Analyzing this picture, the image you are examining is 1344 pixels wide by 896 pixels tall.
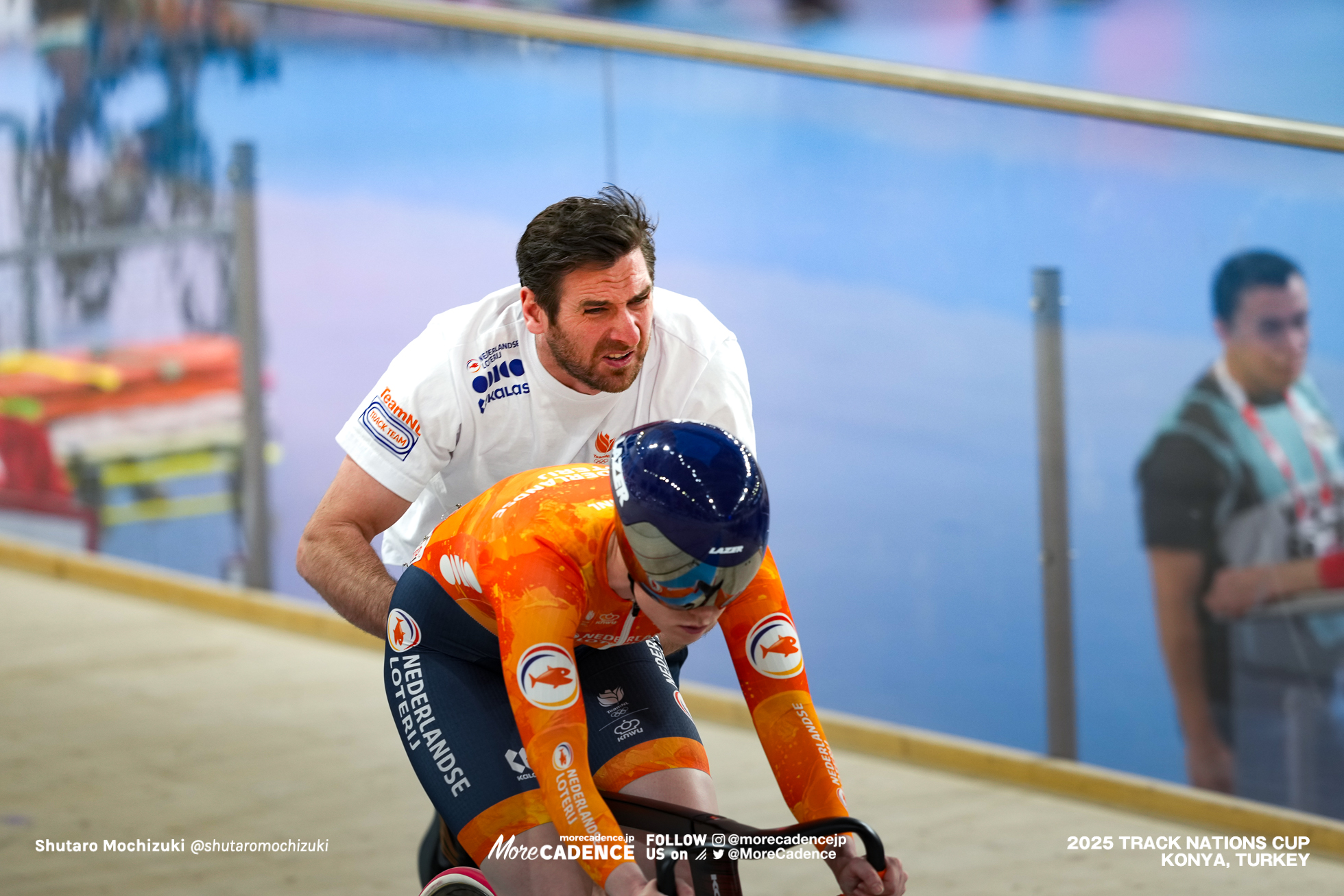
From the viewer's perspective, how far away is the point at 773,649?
2.06m

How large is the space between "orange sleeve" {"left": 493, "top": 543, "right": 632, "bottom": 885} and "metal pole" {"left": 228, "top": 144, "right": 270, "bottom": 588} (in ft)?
11.4

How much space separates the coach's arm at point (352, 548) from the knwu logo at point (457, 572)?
20cm

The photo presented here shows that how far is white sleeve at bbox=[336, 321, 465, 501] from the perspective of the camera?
2.43 meters

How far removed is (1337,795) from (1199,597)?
1.52 feet

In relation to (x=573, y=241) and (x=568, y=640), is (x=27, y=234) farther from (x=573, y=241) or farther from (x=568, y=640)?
(x=568, y=640)

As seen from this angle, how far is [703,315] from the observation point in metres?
2.54

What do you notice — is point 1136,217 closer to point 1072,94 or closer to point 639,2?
point 1072,94

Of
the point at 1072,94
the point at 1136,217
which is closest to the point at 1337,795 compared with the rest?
the point at 1136,217

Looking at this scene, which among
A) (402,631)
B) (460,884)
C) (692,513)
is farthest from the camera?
(402,631)

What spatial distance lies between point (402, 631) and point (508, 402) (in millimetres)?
429

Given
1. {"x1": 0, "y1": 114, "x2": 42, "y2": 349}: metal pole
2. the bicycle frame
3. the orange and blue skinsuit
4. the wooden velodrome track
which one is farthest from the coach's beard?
{"x1": 0, "y1": 114, "x2": 42, "y2": 349}: metal pole

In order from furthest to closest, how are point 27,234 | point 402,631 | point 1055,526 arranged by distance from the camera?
point 27,234 < point 1055,526 < point 402,631

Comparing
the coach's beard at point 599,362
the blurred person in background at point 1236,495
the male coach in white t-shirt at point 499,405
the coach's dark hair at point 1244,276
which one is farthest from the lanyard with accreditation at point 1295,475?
the coach's beard at point 599,362

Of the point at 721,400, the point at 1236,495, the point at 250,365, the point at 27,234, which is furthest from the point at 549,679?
the point at 27,234
